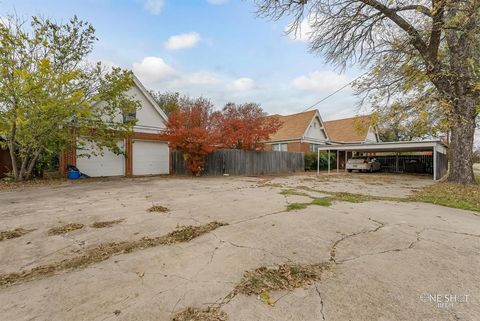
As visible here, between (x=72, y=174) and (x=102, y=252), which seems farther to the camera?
(x=72, y=174)

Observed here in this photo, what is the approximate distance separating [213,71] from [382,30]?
11.4 m

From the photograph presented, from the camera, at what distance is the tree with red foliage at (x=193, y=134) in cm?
1410

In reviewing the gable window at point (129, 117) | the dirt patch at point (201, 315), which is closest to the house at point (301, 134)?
the gable window at point (129, 117)

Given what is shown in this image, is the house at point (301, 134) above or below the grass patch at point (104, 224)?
above

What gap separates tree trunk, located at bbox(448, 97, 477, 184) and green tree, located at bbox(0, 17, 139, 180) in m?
15.4

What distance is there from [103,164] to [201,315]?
Result: 14.6m

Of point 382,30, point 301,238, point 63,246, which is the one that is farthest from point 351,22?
point 63,246

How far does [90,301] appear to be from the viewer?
2.19 metres

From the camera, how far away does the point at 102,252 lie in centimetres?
329

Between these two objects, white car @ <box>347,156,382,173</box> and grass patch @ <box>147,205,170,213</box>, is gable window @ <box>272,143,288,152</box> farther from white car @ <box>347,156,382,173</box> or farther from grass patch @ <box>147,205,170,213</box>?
grass patch @ <box>147,205,170,213</box>

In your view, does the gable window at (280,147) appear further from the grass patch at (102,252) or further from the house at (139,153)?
the grass patch at (102,252)

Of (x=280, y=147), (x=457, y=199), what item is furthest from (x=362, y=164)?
(x=457, y=199)

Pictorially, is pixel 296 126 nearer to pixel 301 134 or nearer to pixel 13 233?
pixel 301 134

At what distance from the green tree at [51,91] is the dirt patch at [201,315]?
1044cm
